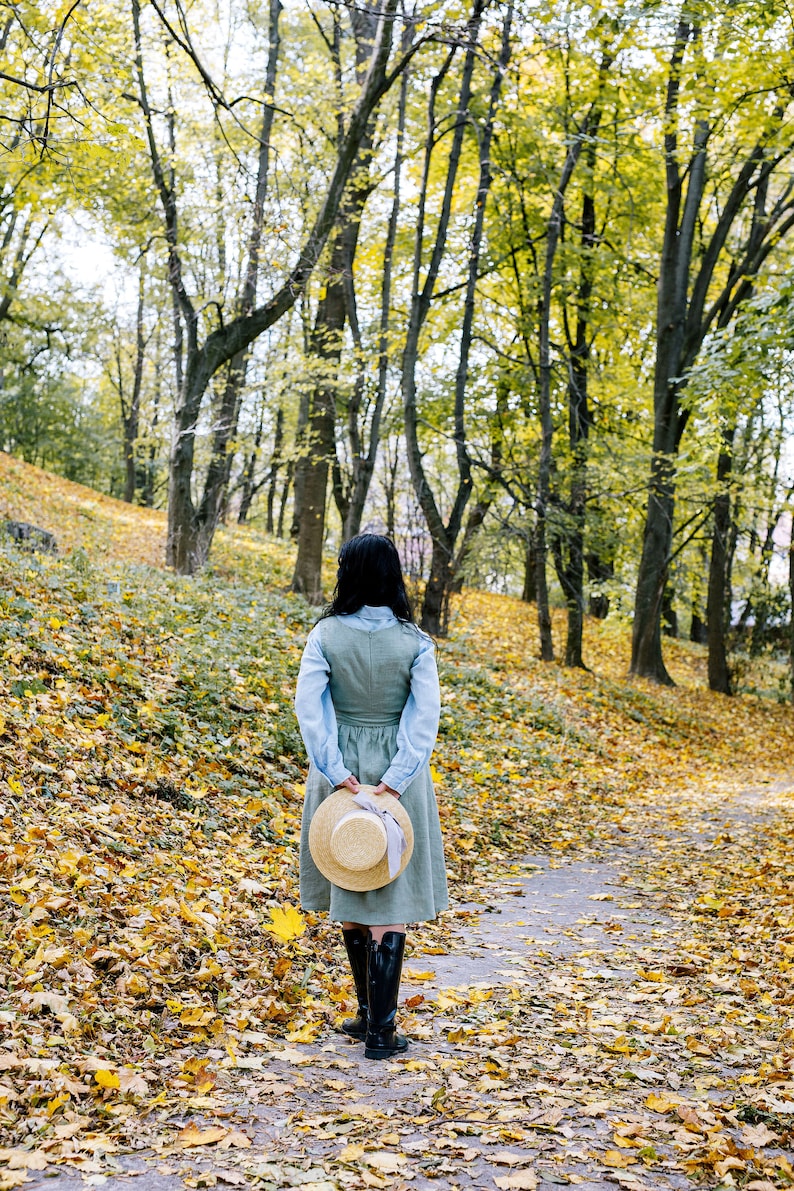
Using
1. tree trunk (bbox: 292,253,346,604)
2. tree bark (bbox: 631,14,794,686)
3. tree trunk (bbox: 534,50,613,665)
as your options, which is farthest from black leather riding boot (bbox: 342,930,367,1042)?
tree bark (bbox: 631,14,794,686)

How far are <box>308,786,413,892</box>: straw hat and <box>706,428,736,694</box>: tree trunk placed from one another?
16290 mm

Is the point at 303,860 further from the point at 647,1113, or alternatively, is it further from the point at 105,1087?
the point at 647,1113

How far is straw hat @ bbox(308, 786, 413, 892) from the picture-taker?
12.3ft

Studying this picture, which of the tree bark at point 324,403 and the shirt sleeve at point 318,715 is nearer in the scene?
the shirt sleeve at point 318,715

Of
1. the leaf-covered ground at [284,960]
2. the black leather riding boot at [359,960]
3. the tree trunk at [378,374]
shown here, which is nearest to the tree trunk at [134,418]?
the tree trunk at [378,374]

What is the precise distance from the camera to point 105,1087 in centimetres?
338

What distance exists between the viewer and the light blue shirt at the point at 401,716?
3902 mm

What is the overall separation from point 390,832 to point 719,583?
702 inches

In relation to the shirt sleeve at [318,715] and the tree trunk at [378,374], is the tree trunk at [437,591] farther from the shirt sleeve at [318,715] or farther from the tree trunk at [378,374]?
the shirt sleeve at [318,715]

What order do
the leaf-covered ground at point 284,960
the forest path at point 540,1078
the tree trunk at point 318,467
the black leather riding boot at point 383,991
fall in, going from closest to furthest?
the forest path at point 540,1078
the leaf-covered ground at point 284,960
the black leather riding boot at point 383,991
the tree trunk at point 318,467

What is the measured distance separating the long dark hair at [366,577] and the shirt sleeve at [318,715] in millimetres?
196

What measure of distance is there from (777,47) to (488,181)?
433 centimetres

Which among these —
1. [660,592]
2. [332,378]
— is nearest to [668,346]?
[660,592]

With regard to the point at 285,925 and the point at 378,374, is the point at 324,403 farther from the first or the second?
the point at 285,925
